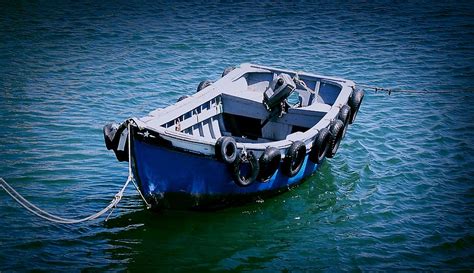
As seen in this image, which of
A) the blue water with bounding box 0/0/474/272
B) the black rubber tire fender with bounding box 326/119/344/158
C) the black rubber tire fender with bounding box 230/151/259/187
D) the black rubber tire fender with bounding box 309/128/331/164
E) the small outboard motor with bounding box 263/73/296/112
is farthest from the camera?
the small outboard motor with bounding box 263/73/296/112

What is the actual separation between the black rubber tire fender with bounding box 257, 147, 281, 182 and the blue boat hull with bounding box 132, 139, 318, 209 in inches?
13.8

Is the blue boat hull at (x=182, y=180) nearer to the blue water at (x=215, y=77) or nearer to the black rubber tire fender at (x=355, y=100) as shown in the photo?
the blue water at (x=215, y=77)

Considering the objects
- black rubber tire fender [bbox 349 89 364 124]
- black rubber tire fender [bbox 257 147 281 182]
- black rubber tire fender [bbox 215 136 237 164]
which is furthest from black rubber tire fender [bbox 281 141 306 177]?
black rubber tire fender [bbox 349 89 364 124]

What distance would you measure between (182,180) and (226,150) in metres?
1.12

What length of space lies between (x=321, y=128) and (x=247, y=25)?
13483mm

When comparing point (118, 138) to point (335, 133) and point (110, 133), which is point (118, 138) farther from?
point (335, 133)

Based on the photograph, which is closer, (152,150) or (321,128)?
(152,150)

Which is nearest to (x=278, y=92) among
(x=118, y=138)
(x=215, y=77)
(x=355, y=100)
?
(x=355, y=100)

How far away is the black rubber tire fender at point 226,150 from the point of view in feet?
41.5

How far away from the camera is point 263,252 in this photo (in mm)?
12984

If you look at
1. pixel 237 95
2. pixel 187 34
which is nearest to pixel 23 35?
pixel 187 34

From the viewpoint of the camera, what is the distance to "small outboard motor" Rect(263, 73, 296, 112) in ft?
51.4

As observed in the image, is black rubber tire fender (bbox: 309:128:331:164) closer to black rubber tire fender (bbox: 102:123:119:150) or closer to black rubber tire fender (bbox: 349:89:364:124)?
black rubber tire fender (bbox: 349:89:364:124)

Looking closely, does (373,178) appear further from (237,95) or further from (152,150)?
(152,150)
